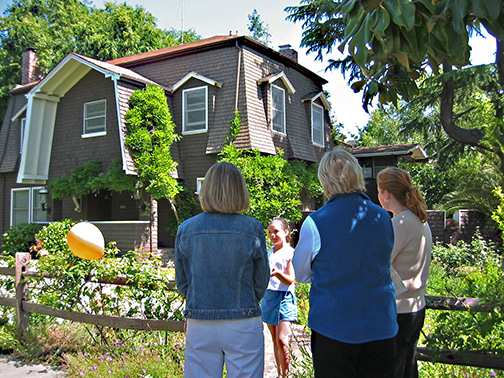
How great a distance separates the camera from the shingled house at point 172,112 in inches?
616

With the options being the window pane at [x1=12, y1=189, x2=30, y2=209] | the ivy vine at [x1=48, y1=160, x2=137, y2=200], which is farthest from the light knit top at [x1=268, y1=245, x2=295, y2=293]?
the window pane at [x1=12, y1=189, x2=30, y2=209]

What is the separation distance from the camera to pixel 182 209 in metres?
16.1

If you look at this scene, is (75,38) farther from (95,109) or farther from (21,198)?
(95,109)

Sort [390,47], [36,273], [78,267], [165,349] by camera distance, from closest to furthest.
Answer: [390,47], [165,349], [78,267], [36,273]

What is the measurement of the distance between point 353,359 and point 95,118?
1591 centimetres

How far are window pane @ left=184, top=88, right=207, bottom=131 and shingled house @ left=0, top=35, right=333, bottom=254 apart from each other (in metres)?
0.04

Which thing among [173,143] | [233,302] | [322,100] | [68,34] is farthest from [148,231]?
[68,34]

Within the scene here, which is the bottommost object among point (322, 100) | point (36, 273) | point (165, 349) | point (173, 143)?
point (165, 349)

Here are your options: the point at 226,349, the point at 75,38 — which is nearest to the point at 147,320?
the point at 226,349

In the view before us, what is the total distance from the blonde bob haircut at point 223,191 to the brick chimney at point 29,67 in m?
23.8

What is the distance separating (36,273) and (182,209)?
10.6 m

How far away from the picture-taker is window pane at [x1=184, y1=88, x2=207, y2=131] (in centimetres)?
1641

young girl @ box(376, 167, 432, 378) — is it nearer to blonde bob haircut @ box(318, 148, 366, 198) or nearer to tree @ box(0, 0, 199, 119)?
blonde bob haircut @ box(318, 148, 366, 198)

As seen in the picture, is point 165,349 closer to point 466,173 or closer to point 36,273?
point 36,273
